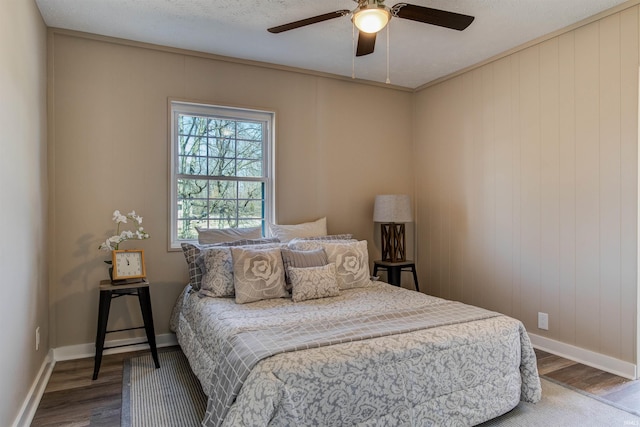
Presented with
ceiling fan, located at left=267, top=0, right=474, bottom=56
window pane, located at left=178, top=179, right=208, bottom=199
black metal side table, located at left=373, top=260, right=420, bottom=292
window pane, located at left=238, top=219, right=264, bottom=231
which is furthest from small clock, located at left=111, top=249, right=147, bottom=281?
black metal side table, located at left=373, top=260, right=420, bottom=292

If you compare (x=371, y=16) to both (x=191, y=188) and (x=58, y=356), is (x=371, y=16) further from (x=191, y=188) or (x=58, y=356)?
(x=58, y=356)

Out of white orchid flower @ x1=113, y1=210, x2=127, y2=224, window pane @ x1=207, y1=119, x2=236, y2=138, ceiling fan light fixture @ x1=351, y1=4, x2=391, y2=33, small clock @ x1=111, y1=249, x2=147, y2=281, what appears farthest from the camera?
window pane @ x1=207, y1=119, x2=236, y2=138

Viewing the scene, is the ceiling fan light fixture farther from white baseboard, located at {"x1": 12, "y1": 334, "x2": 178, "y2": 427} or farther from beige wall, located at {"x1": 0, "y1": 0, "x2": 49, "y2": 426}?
white baseboard, located at {"x1": 12, "y1": 334, "x2": 178, "y2": 427}

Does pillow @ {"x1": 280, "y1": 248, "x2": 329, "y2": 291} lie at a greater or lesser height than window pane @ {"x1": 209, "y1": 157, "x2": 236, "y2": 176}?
lesser

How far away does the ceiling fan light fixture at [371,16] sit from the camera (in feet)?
6.73

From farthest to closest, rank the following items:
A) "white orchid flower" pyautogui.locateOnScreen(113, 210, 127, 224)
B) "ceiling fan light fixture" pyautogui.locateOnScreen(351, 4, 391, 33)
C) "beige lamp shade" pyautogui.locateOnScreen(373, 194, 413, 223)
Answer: "beige lamp shade" pyautogui.locateOnScreen(373, 194, 413, 223)
"white orchid flower" pyautogui.locateOnScreen(113, 210, 127, 224)
"ceiling fan light fixture" pyautogui.locateOnScreen(351, 4, 391, 33)

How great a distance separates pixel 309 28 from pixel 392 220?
1889 millimetres

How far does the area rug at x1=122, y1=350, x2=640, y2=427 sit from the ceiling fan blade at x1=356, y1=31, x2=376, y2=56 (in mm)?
2383

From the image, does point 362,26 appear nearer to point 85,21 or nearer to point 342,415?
point 342,415

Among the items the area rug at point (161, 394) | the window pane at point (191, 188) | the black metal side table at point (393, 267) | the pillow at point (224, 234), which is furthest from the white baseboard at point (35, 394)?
the black metal side table at point (393, 267)

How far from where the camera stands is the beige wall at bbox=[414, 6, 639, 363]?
8.97ft

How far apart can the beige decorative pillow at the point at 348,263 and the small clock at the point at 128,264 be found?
4.56ft

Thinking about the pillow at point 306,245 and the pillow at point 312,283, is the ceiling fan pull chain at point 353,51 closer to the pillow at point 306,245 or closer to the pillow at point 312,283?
the pillow at point 306,245

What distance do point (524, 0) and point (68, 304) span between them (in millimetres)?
3961
